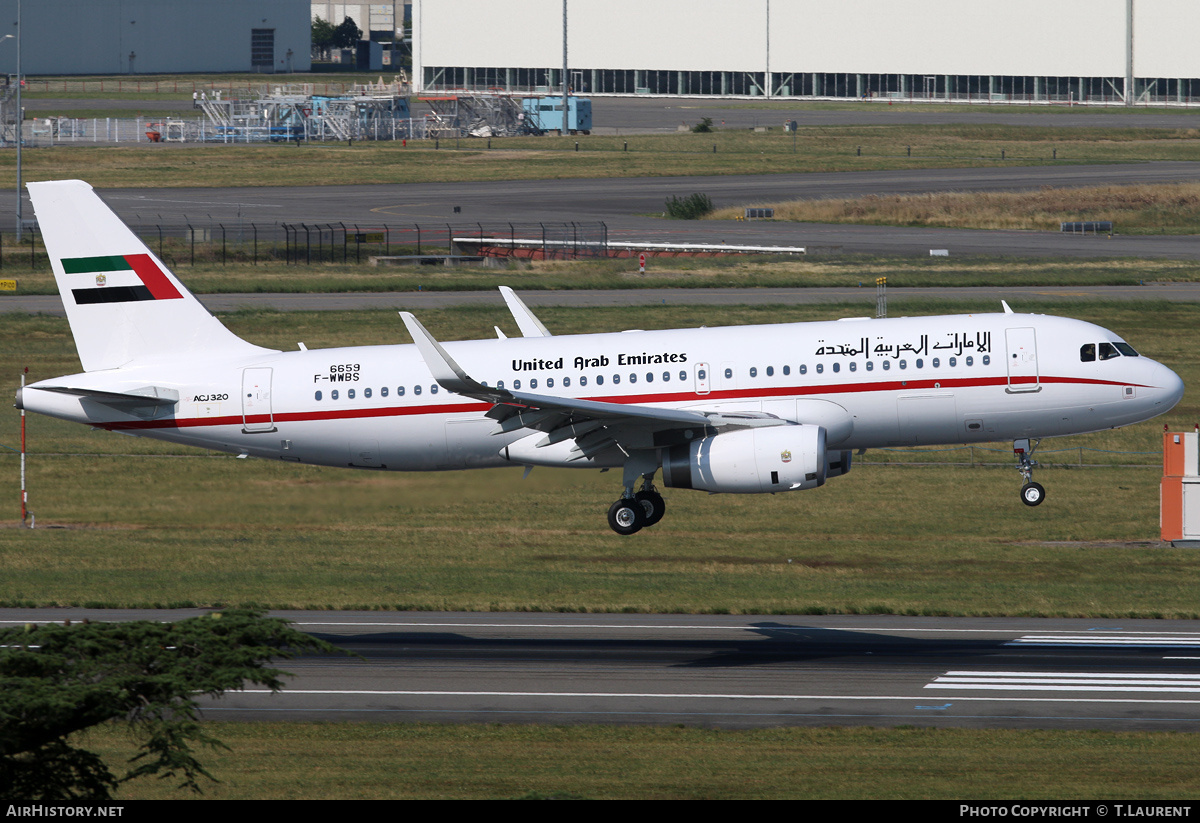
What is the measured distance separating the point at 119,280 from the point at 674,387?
52.8 feet

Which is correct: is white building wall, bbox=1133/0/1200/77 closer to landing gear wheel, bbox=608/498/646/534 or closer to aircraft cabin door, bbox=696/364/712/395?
aircraft cabin door, bbox=696/364/712/395

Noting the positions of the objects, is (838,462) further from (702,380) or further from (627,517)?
(627,517)

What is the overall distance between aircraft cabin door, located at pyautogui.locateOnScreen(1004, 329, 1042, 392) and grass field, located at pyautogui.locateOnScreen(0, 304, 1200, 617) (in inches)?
279

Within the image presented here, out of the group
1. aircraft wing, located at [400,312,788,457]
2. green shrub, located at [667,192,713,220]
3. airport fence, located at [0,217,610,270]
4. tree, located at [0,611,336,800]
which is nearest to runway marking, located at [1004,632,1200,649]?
aircraft wing, located at [400,312,788,457]

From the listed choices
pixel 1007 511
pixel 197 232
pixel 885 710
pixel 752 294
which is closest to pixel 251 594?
pixel 885 710

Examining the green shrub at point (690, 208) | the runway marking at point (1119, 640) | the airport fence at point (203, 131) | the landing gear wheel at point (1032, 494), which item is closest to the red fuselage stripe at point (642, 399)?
the landing gear wheel at point (1032, 494)

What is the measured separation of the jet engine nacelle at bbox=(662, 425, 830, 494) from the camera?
125 feet

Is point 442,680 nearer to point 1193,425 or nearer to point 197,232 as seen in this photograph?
point 1193,425

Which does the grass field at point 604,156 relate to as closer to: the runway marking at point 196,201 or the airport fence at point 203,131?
the airport fence at point 203,131

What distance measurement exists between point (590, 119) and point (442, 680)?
151682 millimetres

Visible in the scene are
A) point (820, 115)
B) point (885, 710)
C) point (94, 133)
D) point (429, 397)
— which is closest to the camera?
point (885, 710)

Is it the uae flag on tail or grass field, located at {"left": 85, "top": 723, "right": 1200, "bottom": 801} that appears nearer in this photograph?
grass field, located at {"left": 85, "top": 723, "right": 1200, "bottom": 801}

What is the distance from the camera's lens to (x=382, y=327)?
80.7 meters

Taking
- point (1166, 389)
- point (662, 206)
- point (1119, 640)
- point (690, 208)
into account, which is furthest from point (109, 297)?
point (662, 206)
